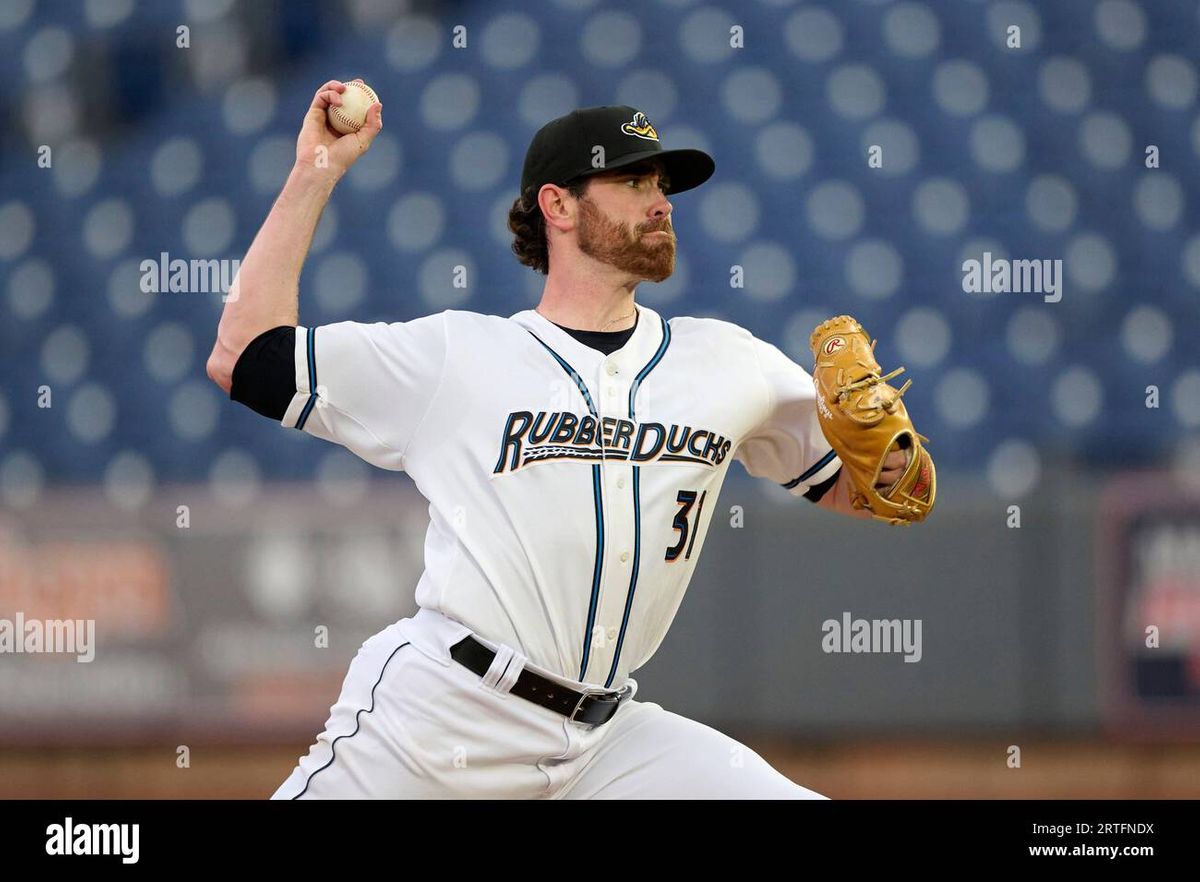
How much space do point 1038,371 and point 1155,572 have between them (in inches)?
32.0

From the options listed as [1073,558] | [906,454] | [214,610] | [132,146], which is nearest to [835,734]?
[1073,558]

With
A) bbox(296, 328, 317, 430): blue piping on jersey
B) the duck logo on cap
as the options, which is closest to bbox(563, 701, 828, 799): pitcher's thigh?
bbox(296, 328, 317, 430): blue piping on jersey

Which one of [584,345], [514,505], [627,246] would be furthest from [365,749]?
[627,246]

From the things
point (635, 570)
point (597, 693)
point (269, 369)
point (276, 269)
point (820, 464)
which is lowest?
point (597, 693)

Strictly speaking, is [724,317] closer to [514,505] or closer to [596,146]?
[596,146]

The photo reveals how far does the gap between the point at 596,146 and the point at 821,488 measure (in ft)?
2.05

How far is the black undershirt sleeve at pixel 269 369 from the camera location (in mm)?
1827

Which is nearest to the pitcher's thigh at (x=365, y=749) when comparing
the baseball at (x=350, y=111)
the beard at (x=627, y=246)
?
the beard at (x=627, y=246)

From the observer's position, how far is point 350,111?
6.29 ft

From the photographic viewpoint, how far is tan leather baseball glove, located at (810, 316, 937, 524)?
6.31ft

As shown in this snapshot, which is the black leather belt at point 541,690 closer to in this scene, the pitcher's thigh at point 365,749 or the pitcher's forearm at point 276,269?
the pitcher's thigh at point 365,749

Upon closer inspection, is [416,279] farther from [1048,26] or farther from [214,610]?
[1048,26]

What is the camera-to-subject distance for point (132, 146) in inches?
197

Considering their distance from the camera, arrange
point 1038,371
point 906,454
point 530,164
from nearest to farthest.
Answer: point 906,454, point 530,164, point 1038,371
